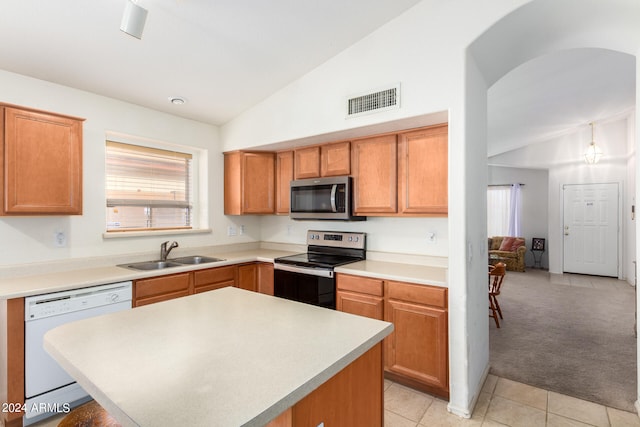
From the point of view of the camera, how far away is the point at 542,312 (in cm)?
445

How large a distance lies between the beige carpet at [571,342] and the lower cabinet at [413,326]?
2.63 feet

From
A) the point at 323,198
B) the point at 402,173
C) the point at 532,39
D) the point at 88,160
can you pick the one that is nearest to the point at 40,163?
the point at 88,160

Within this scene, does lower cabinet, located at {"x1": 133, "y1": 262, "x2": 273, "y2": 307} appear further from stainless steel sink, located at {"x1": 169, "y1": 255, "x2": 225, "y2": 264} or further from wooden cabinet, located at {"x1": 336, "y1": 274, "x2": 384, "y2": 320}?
wooden cabinet, located at {"x1": 336, "y1": 274, "x2": 384, "y2": 320}

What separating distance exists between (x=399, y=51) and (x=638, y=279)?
234cm

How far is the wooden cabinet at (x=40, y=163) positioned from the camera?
7.38 ft

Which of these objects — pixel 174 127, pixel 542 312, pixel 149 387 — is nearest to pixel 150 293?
pixel 174 127

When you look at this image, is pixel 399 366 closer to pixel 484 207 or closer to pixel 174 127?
pixel 484 207

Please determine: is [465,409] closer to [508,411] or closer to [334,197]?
[508,411]

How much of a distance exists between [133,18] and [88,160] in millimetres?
1643

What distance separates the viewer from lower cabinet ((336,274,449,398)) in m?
2.37

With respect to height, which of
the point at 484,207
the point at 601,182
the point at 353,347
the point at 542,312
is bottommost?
the point at 542,312

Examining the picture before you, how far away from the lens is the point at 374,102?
106 inches

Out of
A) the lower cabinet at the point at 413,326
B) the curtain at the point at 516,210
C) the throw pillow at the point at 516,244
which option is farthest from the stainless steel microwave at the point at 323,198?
the curtain at the point at 516,210

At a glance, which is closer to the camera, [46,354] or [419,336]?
[46,354]
